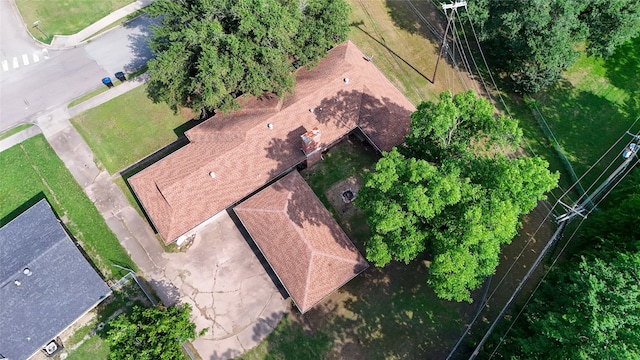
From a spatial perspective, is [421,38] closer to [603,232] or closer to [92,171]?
[603,232]

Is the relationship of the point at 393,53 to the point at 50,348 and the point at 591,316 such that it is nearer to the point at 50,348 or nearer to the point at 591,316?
the point at 591,316

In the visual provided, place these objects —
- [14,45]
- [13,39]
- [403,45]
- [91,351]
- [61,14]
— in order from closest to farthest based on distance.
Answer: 1. [91,351]
2. [14,45]
3. [13,39]
4. [403,45]
5. [61,14]

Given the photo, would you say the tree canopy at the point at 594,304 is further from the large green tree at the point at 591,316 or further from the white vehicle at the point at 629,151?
the white vehicle at the point at 629,151

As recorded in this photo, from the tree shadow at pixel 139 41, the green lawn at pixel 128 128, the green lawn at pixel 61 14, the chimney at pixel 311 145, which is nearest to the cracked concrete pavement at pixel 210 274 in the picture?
the green lawn at pixel 128 128

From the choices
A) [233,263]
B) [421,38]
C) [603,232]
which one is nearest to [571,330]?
[603,232]

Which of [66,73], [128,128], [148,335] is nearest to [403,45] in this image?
[128,128]

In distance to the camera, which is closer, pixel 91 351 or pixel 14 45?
pixel 91 351
